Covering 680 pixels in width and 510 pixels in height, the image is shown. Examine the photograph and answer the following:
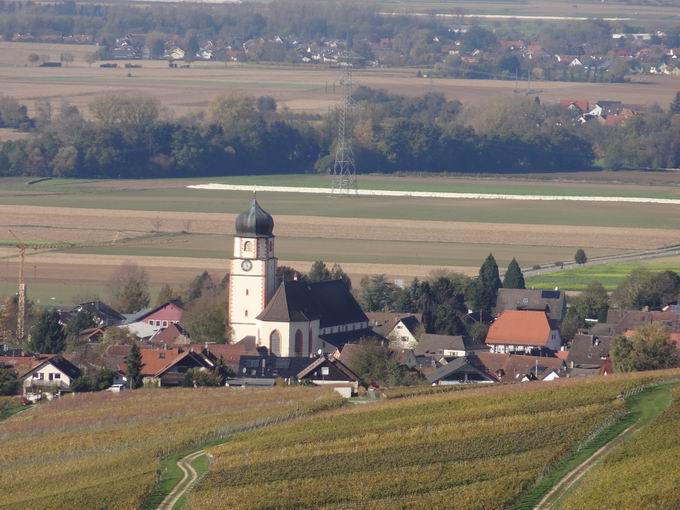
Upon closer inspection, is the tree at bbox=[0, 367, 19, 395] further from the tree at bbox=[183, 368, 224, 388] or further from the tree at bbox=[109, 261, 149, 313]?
the tree at bbox=[109, 261, 149, 313]

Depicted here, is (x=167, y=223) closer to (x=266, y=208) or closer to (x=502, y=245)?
(x=266, y=208)

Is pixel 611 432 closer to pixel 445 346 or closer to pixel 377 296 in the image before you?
pixel 445 346

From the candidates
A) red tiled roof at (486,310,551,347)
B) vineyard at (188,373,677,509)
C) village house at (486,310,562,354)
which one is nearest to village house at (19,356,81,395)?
village house at (486,310,562,354)

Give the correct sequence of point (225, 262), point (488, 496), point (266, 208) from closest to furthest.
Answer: point (488, 496), point (225, 262), point (266, 208)

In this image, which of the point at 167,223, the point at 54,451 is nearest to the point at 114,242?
Answer: the point at 167,223

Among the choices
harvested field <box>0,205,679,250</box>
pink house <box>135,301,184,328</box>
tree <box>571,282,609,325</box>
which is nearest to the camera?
pink house <box>135,301,184,328</box>
